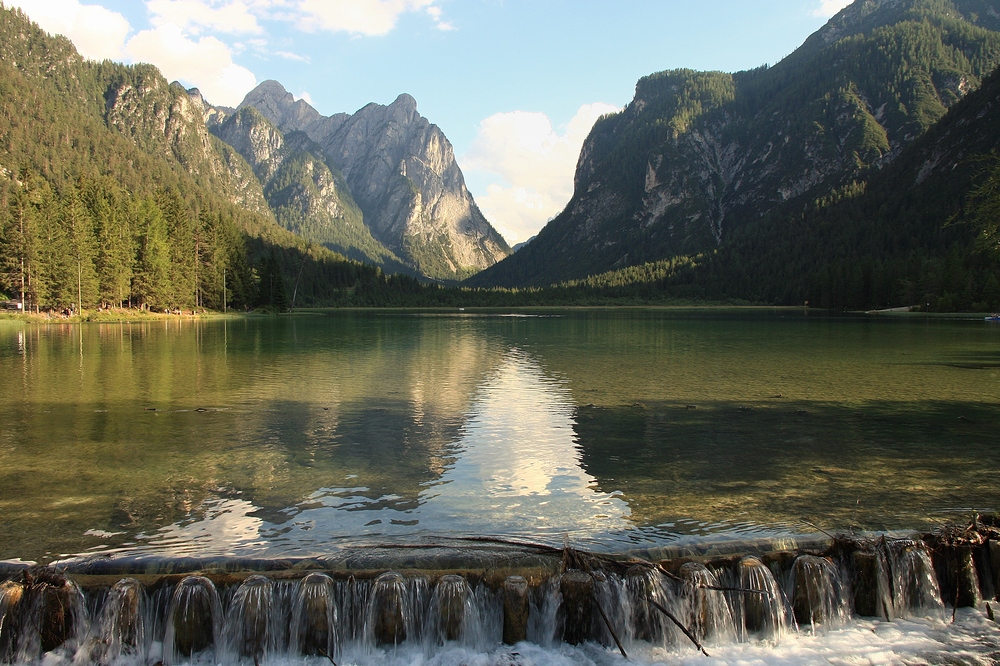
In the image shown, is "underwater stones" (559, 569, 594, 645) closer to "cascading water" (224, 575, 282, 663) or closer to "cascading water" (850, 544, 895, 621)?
"cascading water" (224, 575, 282, 663)

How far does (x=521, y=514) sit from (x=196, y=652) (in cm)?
624

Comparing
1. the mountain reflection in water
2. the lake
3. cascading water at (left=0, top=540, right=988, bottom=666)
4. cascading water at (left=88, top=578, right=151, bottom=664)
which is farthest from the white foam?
the mountain reflection in water

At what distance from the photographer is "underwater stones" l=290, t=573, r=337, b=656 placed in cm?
890

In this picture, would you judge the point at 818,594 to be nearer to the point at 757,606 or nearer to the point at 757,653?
the point at 757,606

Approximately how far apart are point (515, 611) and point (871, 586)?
592 centimetres

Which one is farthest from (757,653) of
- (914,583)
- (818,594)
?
(914,583)

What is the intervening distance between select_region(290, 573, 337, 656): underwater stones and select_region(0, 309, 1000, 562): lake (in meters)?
1.65

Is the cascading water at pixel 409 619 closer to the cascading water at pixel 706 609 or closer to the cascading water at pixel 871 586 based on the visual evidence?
the cascading water at pixel 706 609

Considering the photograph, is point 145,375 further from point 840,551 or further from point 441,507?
point 840,551

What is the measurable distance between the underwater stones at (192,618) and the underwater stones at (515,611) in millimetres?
4148

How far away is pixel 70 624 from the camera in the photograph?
8.95m

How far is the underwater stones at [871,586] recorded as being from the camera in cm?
1014

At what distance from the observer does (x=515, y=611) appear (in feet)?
30.1

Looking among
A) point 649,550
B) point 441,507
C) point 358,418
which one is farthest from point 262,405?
point 649,550
